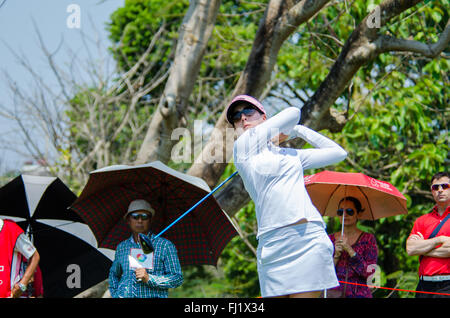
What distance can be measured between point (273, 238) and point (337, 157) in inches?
24.5

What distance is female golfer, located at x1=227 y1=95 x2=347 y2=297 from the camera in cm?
296

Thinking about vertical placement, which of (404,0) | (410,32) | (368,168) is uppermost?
(410,32)

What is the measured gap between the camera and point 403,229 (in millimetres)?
10125

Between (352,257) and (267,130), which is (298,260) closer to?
(267,130)

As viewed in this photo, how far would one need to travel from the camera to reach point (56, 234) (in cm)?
566

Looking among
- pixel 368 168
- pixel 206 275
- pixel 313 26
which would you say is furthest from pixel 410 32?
pixel 206 275

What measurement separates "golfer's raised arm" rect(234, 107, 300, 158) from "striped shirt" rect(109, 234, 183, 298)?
5.20 feet

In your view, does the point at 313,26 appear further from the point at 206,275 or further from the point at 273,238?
the point at 206,275

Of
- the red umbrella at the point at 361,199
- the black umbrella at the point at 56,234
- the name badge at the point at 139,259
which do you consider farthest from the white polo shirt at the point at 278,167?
the black umbrella at the point at 56,234

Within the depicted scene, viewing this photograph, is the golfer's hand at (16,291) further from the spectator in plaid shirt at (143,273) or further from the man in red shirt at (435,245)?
the man in red shirt at (435,245)

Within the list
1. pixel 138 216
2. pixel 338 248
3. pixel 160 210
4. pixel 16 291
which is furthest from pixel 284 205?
pixel 16 291

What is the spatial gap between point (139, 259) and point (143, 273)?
23 centimetres

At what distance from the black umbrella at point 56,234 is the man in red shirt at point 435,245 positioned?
2963mm

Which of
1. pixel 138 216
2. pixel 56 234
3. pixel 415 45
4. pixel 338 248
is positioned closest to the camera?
pixel 338 248
